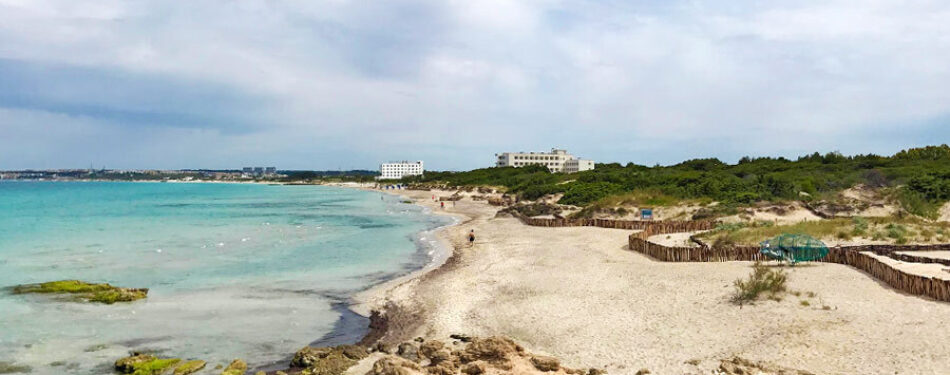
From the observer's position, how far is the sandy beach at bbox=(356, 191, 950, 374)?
12734mm

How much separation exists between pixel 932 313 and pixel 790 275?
5365 millimetres

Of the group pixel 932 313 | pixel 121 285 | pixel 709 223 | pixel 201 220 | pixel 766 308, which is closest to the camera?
pixel 932 313

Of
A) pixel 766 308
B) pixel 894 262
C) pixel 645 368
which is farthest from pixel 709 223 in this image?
pixel 645 368

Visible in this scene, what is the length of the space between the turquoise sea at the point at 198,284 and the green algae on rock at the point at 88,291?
58 cm

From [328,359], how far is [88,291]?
1394cm

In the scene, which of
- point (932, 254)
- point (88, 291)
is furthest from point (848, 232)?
point (88, 291)

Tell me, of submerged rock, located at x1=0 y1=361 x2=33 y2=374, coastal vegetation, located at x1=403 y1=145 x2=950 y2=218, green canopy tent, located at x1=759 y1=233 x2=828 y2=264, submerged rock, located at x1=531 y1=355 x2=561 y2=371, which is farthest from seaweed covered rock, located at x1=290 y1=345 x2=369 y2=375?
coastal vegetation, located at x1=403 y1=145 x2=950 y2=218

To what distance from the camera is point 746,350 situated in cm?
1323

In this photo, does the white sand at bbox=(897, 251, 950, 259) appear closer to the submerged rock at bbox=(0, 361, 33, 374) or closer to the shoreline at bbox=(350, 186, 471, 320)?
the shoreline at bbox=(350, 186, 471, 320)

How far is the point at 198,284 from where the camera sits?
Result: 80.7 ft

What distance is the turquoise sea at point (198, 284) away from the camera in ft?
51.9

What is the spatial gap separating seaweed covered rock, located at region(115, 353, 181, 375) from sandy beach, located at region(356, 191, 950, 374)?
524 cm

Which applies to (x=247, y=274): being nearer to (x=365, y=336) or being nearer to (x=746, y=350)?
(x=365, y=336)

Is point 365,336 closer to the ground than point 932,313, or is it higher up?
closer to the ground
